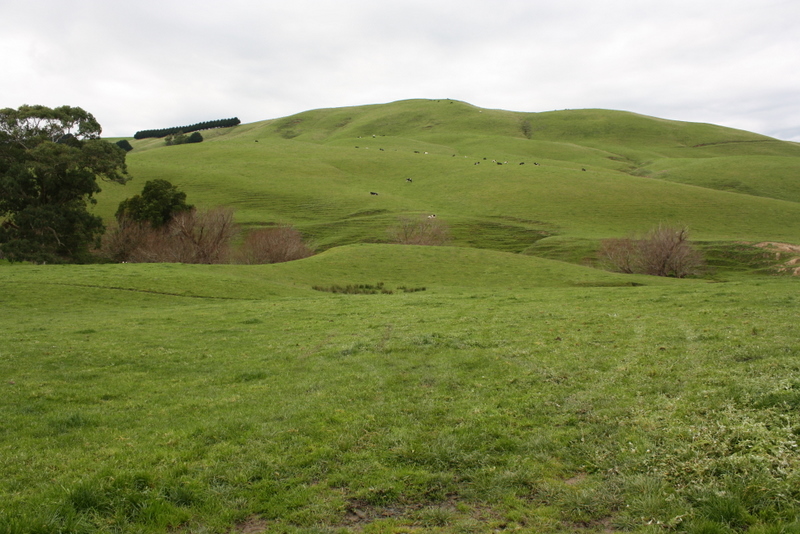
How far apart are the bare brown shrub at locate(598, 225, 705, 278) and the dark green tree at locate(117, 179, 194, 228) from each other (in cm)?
5285

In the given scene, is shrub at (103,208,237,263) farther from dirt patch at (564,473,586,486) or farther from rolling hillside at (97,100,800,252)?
dirt patch at (564,473,586,486)

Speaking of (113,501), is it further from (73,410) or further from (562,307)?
(562,307)

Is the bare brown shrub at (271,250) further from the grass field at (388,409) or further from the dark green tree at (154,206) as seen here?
the grass field at (388,409)

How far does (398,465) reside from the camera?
25.2ft

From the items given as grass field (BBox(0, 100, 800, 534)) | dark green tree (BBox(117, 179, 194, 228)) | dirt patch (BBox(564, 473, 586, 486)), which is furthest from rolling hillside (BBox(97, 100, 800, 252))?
dirt patch (BBox(564, 473, 586, 486))

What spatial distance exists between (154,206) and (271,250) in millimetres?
17932

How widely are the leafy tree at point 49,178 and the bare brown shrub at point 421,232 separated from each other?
33.9 metres

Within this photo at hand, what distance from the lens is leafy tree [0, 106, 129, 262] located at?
50250mm

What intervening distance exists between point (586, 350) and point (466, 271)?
106 feet

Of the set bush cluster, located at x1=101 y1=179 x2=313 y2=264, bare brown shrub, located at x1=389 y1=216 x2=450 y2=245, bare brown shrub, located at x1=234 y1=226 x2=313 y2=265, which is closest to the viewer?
bush cluster, located at x1=101 y1=179 x2=313 y2=264

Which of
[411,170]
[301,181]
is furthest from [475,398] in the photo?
[411,170]

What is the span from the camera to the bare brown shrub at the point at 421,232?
219 feet

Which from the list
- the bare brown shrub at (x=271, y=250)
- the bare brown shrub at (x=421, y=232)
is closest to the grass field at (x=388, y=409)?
the bare brown shrub at (x=271, y=250)

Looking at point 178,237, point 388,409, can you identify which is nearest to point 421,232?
point 178,237
